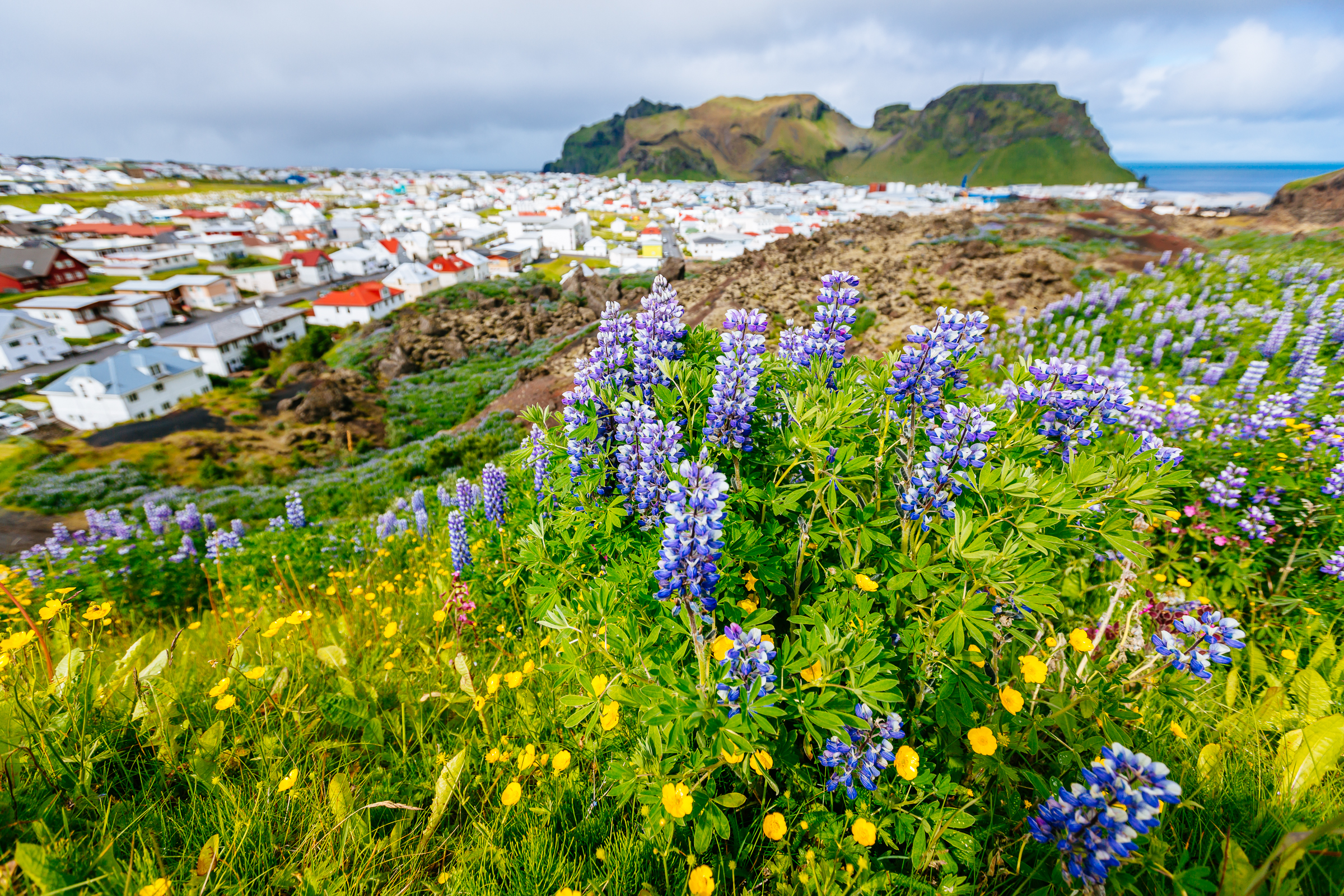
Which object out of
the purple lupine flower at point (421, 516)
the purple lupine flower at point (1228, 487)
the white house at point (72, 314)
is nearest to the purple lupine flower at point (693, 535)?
the purple lupine flower at point (1228, 487)

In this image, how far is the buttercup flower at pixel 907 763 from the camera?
2.11 meters

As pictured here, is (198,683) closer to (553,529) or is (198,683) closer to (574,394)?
(553,529)

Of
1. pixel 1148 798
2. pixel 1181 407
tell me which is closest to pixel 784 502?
pixel 1148 798

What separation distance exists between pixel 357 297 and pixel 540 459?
225ft

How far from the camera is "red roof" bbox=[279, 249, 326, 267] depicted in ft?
264

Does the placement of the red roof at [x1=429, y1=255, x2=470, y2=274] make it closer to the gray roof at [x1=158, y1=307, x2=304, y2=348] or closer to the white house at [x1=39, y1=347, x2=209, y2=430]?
the gray roof at [x1=158, y1=307, x2=304, y2=348]

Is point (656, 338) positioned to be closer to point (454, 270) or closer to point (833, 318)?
point (833, 318)

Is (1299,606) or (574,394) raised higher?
(574,394)

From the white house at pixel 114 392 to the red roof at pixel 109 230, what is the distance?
264ft

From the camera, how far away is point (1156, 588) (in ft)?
12.6

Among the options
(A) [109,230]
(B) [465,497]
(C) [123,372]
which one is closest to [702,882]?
(B) [465,497]

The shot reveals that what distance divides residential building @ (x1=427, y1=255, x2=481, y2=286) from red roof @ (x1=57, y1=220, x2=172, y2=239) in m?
62.7

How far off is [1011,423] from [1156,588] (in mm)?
2440

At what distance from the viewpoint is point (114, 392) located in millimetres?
35781
